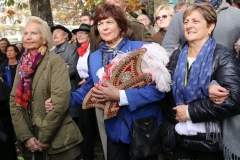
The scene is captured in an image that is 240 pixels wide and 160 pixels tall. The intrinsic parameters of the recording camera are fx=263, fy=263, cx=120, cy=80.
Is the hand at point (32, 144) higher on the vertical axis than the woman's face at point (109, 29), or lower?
lower

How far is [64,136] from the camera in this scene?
293cm

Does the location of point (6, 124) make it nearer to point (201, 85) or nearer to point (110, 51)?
point (110, 51)

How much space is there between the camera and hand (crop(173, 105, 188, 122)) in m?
2.30

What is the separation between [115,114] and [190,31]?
1.03 metres

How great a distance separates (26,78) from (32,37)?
1.52 ft

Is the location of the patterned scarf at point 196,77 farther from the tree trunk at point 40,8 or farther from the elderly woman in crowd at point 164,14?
the tree trunk at point 40,8

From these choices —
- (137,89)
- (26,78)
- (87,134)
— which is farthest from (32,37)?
(87,134)

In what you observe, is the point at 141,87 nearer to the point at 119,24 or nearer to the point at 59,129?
the point at 119,24

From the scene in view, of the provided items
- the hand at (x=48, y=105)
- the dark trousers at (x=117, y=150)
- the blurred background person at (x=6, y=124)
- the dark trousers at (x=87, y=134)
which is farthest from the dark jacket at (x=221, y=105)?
the dark trousers at (x=87, y=134)

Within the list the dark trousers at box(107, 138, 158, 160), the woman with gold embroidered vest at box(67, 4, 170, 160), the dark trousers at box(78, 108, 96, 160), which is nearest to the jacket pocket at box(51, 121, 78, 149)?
the woman with gold embroidered vest at box(67, 4, 170, 160)

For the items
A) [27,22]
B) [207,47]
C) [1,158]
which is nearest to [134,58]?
[207,47]

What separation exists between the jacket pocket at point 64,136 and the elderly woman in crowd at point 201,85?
1.21 meters

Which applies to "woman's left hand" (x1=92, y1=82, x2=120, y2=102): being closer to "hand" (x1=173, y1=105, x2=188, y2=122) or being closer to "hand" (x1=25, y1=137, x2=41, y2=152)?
"hand" (x1=173, y1=105, x2=188, y2=122)

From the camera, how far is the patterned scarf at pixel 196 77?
2215 millimetres
